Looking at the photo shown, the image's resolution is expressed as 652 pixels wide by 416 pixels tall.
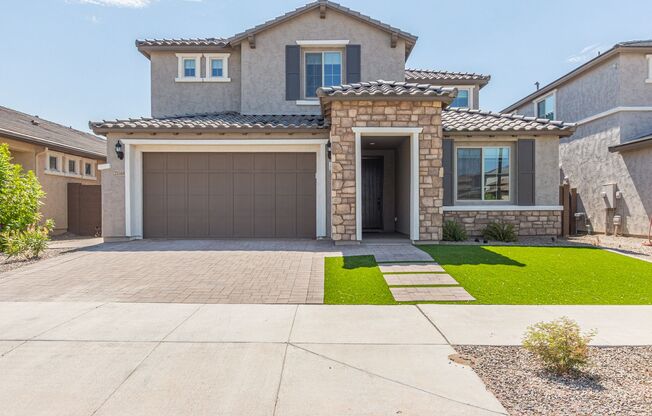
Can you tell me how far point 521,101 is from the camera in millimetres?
21312

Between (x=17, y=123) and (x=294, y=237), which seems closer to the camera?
(x=294, y=237)

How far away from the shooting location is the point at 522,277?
7.60 meters

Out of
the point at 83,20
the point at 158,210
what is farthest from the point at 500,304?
the point at 83,20

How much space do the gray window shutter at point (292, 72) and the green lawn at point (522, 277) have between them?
7540mm

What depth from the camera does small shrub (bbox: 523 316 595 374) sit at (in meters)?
3.70

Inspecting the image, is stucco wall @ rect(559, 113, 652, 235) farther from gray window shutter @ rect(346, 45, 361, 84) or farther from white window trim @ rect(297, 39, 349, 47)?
white window trim @ rect(297, 39, 349, 47)

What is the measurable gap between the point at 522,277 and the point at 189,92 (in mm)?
12968

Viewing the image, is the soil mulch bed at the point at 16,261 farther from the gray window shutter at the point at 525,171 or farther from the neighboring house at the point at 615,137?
the neighboring house at the point at 615,137

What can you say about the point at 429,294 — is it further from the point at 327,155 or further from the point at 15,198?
the point at 15,198

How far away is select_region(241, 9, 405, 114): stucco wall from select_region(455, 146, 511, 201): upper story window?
3.94m

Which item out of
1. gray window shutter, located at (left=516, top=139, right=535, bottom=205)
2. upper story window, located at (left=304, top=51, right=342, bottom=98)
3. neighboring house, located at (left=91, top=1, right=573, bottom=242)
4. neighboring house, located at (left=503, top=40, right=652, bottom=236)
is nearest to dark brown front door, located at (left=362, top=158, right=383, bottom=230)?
neighboring house, located at (left=91, top=1, right=573, bottom=242)

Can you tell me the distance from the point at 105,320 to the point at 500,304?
5517 mm

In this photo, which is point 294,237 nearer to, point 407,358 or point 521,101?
point 407,358

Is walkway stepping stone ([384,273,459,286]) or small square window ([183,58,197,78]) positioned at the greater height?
small square window ([183,58,197,78])
